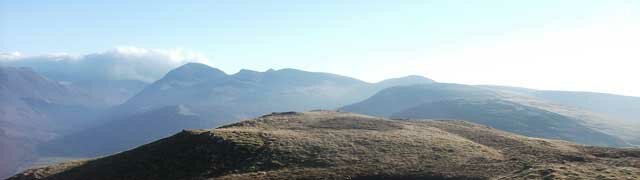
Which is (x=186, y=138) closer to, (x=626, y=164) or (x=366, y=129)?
(x=366, y=129)

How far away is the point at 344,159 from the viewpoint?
58.7 m

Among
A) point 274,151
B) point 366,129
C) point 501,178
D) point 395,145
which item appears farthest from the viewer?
point 366,129

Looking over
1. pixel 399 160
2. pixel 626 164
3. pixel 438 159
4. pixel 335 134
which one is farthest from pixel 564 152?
pixel 335 134

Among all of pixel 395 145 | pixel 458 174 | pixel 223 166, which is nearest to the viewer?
pixel 458 174

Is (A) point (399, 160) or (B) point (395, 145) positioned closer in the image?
(A) point (399, 160)

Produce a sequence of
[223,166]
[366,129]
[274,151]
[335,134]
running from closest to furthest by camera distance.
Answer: [223,166], [274,151], [335,134], [366,129]

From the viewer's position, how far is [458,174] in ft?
169

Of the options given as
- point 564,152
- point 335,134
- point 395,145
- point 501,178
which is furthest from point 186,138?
point 564,152

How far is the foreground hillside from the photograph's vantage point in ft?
170

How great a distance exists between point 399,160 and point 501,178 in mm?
13391

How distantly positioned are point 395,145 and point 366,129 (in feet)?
57.8

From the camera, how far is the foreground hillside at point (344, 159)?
5191cm

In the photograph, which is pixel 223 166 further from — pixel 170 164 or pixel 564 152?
pixel 564 152

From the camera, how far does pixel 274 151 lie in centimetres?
6094
